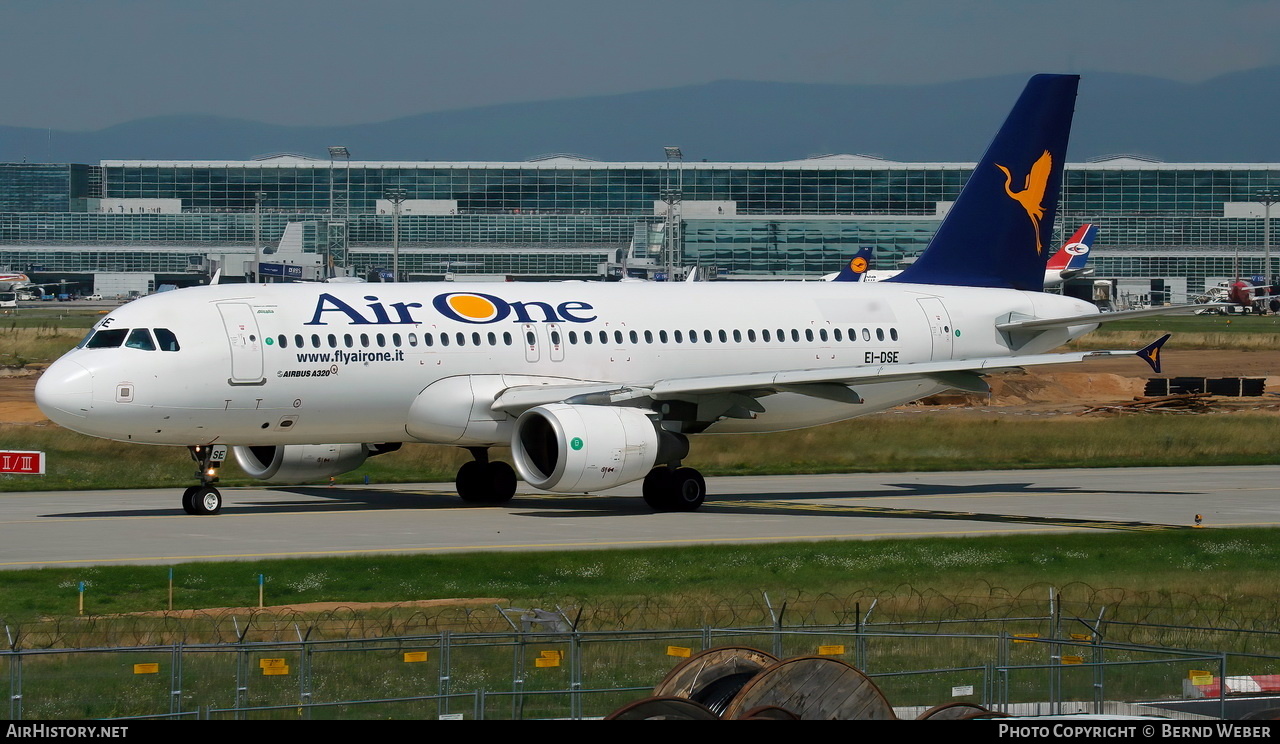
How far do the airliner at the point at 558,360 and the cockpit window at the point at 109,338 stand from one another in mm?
37

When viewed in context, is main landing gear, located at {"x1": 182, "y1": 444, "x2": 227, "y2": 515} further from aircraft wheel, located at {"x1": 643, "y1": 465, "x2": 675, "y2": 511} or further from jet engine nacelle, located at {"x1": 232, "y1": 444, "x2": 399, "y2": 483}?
aircraft wheel, located at {"x1": 643, "y1": 465, "x2": 675, "y2": 511}

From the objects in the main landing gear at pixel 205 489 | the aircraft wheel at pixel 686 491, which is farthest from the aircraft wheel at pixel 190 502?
the aircraft wheel at pixel 686 491

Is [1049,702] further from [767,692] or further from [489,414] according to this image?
[489,414]

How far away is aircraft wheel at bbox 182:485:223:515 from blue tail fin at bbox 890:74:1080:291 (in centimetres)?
1844

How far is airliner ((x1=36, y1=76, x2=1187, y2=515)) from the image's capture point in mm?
31141

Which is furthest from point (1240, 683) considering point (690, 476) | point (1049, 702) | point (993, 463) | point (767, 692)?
point (993, 463)

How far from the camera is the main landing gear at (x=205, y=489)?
32062mm

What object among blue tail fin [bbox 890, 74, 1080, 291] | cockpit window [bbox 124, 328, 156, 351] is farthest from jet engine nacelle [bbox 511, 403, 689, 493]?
blue tail fin [bbox 890, 74, 1080, 291]

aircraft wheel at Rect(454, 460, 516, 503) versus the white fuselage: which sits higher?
the white fuselage

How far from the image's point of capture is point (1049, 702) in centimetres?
1631

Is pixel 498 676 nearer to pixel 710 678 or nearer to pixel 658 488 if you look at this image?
pixel 710 678

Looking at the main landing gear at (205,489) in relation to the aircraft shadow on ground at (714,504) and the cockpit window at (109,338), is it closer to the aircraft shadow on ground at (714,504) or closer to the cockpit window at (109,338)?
the aircraft shadow on ground at (714,504)

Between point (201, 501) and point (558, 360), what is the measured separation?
8.04m

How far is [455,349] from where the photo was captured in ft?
110
